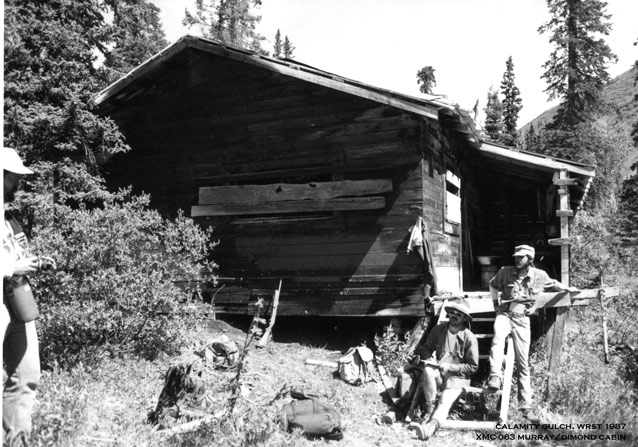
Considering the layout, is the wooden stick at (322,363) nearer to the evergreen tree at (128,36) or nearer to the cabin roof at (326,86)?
the cabin roof at (326,86)

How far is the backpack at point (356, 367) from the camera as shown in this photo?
7.74m

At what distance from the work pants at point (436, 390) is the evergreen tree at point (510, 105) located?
39901 millimetres

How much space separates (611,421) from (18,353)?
7.13 metres

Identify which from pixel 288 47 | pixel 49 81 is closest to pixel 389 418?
pixel 49 81

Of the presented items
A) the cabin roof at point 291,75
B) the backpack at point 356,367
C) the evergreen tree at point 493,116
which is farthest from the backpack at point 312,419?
the evergreen tree at point 493,116

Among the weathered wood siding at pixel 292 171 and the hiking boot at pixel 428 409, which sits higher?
the weathered wood siding at pixel 292 171

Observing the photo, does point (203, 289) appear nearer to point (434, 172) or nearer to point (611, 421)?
point (434, 172)

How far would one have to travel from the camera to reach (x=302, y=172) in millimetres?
9492

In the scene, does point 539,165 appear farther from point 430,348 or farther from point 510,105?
point 510,105

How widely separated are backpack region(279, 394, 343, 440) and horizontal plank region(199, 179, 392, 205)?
4.09 metres

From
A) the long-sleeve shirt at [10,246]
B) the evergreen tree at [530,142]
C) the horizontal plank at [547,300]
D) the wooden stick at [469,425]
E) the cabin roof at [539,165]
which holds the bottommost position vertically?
the wooden stick at [469,425]

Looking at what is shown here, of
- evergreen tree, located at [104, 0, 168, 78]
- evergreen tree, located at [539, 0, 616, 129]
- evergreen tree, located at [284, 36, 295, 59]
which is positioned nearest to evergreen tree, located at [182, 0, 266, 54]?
evergreen tree, located at [104, 0, 168, 78]

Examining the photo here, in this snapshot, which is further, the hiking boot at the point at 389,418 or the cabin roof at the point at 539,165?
the cabin roof at the point at 539,165

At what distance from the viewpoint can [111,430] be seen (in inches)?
190
